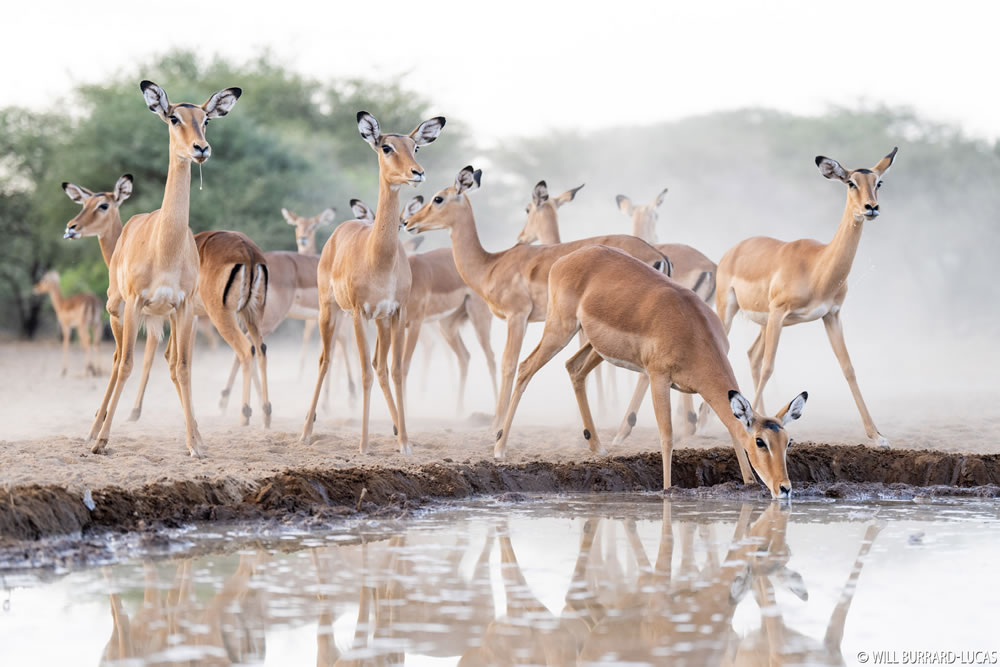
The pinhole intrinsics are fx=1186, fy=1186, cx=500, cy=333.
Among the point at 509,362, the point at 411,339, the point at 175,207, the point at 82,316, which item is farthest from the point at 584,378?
the point at 82,316

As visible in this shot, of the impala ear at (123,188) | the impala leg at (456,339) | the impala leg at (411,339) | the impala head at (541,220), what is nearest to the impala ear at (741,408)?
the impala leg at (411,339)

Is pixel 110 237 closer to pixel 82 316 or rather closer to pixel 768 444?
pixel 768 444

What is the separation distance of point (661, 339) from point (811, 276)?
9.20ft

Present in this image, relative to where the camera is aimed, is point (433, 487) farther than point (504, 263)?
No

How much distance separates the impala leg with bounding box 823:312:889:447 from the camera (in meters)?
9.62

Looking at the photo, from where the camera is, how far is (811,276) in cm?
995

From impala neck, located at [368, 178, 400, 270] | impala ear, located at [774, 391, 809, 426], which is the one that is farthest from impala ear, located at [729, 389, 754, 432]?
impala neck, located at [368, 178, 400, 270]

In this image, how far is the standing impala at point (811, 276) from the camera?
9.59m

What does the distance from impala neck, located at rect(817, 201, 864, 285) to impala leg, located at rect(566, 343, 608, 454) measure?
7.25 feet

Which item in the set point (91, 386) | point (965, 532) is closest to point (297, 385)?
point (91, 386)

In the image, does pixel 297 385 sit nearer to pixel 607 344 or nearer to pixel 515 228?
pixel 607 344

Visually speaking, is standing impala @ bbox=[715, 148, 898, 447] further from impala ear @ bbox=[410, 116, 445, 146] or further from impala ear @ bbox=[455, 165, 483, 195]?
impala ear @ bbox=[410, 116, 445, 146]

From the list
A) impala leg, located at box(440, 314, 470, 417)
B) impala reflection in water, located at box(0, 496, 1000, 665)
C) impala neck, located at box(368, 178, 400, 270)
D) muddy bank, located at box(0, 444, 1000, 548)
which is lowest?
impala reflection in water, located at box(0, 496, 1000, 665)

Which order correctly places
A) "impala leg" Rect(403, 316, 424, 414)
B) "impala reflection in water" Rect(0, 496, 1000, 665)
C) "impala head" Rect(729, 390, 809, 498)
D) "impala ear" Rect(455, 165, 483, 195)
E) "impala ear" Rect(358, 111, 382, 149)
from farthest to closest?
"impala leg" Rect(403, 316, 424, 414)
"impala ear" Rect(455, 165, 483, 195)
"impala ear" Rect(358, 111, 382, 149)
"impala head" Rect(729, 390, 809, 498)
"impala reflection in water" Rect(0, 496, 1000, 665)
